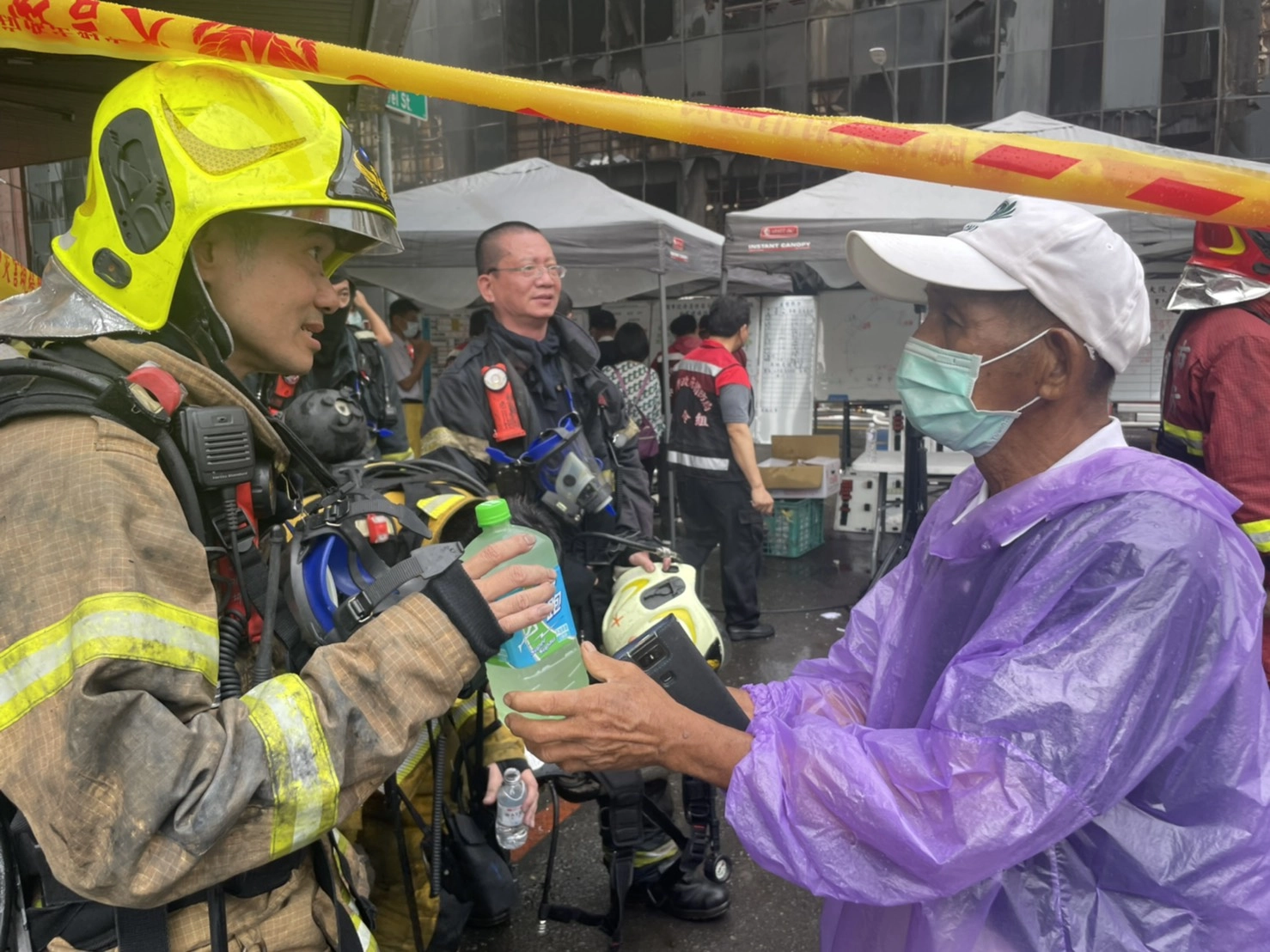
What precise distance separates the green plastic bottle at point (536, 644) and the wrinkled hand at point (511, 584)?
0.21 feet

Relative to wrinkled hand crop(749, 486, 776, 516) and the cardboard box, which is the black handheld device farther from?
the cardboard box

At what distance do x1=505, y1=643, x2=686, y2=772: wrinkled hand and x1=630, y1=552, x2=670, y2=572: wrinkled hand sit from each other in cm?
126

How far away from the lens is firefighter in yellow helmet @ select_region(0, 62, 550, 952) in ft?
3.31

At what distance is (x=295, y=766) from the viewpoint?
110 centimetres

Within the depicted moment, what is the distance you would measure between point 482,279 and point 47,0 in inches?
93.6

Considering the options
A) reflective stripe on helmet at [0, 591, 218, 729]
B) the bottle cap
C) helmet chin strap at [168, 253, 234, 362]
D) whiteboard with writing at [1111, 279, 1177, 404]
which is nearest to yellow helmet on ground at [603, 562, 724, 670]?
the bottle cap

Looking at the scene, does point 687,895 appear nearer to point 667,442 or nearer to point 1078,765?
point 1078,765

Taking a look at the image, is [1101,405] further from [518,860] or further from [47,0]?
[518,860]

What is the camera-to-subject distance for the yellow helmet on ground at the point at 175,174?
4.50ft

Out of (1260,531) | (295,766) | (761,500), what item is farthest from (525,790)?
(761,500)

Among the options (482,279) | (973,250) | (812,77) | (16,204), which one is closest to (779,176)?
(812,77)

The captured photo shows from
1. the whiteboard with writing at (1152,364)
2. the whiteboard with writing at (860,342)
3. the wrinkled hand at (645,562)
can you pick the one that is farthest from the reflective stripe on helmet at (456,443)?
the whiteboard with writing at (1152,364)

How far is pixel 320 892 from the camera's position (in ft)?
4.51

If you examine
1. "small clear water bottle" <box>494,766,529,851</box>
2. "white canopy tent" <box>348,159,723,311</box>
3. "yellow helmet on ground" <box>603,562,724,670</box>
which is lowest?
"small clear water bottle" <box>494,766,529,851</box>
